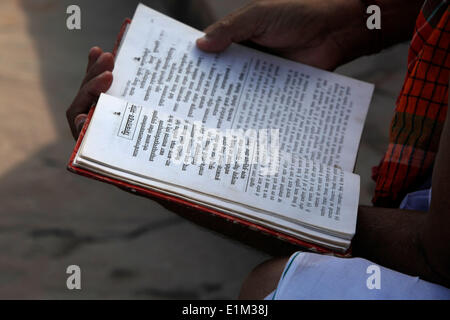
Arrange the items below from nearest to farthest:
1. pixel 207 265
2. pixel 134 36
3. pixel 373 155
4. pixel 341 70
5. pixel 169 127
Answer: pixel 169 127 → pixel 134 36 → pixel 207 265 → pixel 373 155 → pixel 341 70

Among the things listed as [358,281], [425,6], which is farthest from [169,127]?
[425,6]

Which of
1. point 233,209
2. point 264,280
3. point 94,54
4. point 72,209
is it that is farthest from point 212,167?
point 72,209

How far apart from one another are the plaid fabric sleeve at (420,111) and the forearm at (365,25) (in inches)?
5.2

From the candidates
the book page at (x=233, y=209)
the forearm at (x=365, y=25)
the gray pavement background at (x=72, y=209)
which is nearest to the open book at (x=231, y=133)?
the book page at (x=233, y=209)

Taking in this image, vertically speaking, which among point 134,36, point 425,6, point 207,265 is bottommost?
point 207,265

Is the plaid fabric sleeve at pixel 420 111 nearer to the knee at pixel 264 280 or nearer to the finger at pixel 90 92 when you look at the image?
the knee at pixel 264 280

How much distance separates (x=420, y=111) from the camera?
0.80 m

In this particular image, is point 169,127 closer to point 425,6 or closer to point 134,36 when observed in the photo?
point 134,36

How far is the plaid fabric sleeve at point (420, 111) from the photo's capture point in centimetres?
75

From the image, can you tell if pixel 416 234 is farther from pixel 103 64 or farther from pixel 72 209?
pixel 72 209

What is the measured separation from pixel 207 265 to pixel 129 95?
39cm

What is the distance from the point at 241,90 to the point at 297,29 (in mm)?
184

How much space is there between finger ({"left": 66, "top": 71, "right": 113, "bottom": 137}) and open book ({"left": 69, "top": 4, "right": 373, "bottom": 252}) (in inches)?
0.6

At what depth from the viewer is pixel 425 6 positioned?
0.76m
